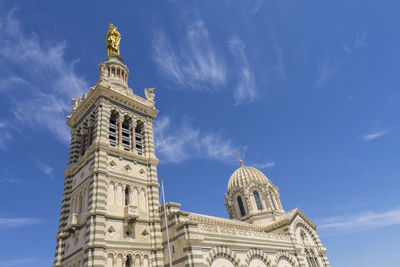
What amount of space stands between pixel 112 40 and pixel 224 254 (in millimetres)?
30434

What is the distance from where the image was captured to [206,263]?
66.9 feet

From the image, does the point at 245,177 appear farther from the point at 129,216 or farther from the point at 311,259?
the point at 129,216

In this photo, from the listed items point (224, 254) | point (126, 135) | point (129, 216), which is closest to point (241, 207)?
point (224, 254)

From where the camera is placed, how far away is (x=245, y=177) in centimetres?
4400

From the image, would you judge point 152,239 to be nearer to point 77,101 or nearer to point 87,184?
point 87,184

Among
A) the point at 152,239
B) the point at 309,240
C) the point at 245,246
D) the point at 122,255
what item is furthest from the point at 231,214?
the point at 122,255

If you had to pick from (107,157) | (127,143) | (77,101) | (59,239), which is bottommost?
(59,239)

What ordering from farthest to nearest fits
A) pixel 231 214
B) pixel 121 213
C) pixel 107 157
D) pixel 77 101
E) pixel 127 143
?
1. pixel 231 214
2. pixel 77 101
3. pixel 127 143
4. pixel 107 157
5. pixel 121 213

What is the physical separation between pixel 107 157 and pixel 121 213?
209 inches

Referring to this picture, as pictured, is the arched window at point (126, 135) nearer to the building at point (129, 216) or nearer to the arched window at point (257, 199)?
the building at point (129, 216)

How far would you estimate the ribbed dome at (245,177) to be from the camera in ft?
142

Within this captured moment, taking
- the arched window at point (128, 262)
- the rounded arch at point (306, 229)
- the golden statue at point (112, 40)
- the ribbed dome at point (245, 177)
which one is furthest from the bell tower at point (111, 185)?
the ribbed dome at point (245, 177)

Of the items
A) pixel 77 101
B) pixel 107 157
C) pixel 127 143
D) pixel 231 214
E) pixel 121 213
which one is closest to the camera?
pixel 121 213

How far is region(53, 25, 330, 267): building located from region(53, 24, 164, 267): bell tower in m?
0.08
